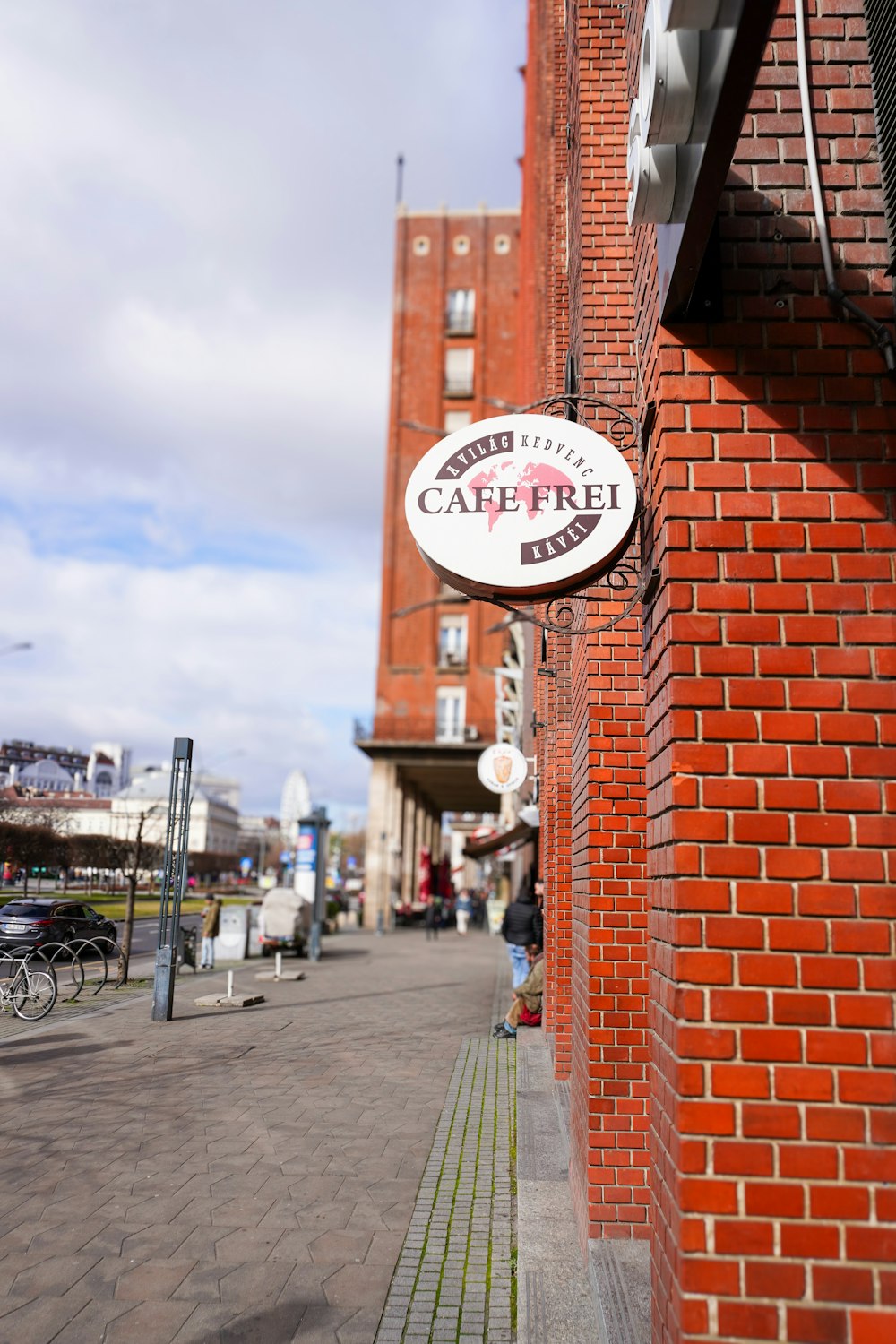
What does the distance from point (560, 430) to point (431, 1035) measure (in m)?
10.1

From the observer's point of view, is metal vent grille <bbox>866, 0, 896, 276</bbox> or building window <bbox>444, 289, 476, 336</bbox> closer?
metal vent grille <bbox>866, 0, 896, 276</bbox>

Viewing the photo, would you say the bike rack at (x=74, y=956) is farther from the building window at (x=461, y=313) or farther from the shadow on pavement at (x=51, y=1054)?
the building window at (x=461, y=313)

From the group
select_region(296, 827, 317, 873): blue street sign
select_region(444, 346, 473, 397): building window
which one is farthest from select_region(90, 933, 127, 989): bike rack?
select_region(444, 346, 473, 397): building window

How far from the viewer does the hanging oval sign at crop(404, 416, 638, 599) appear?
329 cm

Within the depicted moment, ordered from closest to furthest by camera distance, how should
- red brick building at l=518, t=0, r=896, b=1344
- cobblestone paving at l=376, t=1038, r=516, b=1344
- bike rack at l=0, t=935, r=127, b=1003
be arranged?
red brick building at l=518, t=0, r=896, b=1344, cobblestone paving at l=376, t=1038, r=516, b=1344, bike rack at l=0, t=935, r=127, b=1003

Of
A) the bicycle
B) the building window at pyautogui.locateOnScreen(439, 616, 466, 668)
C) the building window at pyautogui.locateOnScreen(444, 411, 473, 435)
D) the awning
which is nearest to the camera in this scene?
the bicycle

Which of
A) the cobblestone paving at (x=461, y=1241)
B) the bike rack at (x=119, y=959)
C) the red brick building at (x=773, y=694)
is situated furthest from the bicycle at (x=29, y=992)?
the red brick building at (x=773, y=694)

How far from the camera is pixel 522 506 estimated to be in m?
3.39

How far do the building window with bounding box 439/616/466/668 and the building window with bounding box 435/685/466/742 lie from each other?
1.24 metres

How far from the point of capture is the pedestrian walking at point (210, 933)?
65.2 ft

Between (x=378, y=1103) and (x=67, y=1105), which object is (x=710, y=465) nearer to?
(x=378, y=1103)

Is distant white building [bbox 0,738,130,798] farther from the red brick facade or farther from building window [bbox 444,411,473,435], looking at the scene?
building window [bbox 444,411,473,435]

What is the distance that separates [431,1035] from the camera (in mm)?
12125

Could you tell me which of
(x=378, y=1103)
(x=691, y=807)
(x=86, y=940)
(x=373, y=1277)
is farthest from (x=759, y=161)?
(x=86, y=940)
